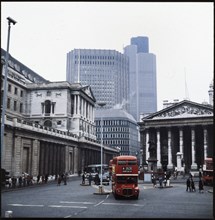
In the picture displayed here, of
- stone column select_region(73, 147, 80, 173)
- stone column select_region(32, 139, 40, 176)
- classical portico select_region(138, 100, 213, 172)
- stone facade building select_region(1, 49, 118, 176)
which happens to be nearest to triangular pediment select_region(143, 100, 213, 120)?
classical portico select_region(138, 100, 213, 172)

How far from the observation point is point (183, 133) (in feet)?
327

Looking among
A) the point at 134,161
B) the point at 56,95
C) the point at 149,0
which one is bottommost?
the point at 134,161

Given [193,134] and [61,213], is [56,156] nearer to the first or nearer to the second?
[193,134]

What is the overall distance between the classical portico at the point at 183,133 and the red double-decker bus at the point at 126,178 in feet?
201

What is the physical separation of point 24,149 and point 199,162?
59.2m

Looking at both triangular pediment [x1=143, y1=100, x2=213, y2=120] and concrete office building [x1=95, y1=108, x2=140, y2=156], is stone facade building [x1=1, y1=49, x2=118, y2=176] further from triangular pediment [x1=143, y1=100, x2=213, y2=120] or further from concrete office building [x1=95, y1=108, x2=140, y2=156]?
concrete office building [x1=95, y1=108, x2=140, y2=156]

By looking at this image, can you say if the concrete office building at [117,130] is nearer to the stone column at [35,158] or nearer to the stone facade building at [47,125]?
the stone facade building at [47,125]

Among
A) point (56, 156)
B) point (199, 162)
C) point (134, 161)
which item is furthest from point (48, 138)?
point (199, 162)

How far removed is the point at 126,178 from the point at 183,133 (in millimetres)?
72223

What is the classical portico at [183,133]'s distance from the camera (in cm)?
9331

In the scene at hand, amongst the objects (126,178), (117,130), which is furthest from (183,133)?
(126,178)

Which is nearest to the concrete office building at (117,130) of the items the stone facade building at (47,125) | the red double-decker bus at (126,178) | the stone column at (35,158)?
the stone facade building at (47,125)

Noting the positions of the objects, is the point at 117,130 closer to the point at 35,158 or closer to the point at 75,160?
the point at 75,160

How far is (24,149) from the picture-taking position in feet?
180
